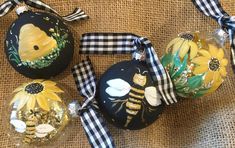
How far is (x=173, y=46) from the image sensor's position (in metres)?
0.69

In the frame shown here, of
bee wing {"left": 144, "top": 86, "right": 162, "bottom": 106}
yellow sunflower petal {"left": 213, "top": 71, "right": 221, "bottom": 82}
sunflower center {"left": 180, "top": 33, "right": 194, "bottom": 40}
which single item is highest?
sunflower center {"left": 180, "top": 33, "right": 194, "bottom": 40}

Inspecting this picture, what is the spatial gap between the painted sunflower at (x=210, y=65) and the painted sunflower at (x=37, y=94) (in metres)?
0.24

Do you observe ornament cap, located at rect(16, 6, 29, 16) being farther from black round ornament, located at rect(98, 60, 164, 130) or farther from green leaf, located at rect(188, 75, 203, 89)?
green leaf, located at rect(188, 75, 203, 89)

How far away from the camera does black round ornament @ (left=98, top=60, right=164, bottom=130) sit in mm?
641

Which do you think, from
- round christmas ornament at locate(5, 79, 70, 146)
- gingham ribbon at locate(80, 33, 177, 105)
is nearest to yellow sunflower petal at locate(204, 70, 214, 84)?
gingham ribbon at locate(80, 33, 177, 105)

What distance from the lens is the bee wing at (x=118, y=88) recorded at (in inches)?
25.3

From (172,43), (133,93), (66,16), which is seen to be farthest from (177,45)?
(66,16)

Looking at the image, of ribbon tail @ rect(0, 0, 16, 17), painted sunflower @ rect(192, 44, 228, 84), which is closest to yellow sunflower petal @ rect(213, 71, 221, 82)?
painted sunflower @ rect(192, 44, 228, 84)

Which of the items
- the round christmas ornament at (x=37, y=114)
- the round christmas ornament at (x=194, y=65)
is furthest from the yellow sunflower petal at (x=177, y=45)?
the round christmas ornament at (x=37, y=114)

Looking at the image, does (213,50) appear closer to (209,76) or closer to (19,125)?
(209,76)

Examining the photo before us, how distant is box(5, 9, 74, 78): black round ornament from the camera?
66 cm

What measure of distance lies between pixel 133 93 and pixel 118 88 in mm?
26

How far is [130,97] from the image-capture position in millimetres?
639

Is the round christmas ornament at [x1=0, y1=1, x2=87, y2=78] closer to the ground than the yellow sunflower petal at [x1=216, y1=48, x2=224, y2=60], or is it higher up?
higher up
